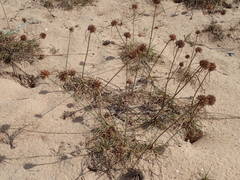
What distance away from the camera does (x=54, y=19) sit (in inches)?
172

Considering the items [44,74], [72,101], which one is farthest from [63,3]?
[72,101]

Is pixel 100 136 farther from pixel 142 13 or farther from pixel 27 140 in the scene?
pixel 142 13

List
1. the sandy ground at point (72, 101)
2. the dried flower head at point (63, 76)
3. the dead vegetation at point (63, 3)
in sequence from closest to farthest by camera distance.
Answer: the sandy ground at point (72, 101)
the dried flower head at point (63, 76)
the dead vegetation at point (63, 3)

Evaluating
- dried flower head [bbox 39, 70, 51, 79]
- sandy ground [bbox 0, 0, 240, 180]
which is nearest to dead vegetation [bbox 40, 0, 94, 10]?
sandy ground [bbox 0, 0, 240, 180]

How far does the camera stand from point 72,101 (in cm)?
310

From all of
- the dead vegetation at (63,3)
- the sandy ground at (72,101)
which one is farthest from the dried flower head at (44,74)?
the dead vegetation at (63,3)

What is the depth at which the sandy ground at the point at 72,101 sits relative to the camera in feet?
8.34

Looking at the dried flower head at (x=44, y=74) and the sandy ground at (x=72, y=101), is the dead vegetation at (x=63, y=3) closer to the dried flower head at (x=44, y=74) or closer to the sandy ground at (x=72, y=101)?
the sandy ground at (x=72, y=101)

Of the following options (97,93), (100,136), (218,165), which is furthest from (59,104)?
(218,165)

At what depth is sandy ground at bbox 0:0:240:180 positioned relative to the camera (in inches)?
100

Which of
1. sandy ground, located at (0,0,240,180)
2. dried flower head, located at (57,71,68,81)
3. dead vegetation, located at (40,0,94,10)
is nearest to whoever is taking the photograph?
sandy ground, located at (0,0,240,180)

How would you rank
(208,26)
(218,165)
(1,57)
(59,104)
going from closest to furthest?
1. (218,165)
2. (59,104)
3. (1,57)
4. (208,26)

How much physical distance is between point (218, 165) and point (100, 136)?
44.5 inches

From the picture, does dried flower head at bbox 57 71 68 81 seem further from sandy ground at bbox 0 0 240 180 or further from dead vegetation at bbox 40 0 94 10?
dead vegetation at bbox 40 0 94 10
